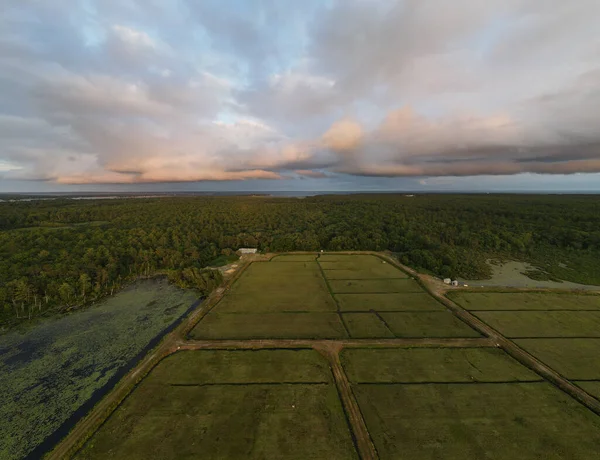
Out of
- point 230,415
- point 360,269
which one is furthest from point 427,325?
point 230,415

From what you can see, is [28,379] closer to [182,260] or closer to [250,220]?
[182,260]

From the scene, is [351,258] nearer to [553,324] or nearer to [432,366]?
[553,324]

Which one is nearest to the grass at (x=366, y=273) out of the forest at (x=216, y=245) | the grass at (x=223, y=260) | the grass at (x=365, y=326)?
the forest at (x=216, y=245)

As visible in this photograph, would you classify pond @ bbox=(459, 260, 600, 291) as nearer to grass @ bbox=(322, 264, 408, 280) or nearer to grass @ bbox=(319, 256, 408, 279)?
grass @ bbox=(322, 264, 408, 280)

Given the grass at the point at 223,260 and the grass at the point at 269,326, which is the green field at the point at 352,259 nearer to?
the grass at the point at 223,260

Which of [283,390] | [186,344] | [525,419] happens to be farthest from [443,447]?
[186,344]

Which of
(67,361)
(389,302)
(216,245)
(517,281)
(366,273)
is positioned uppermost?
(216,245)
